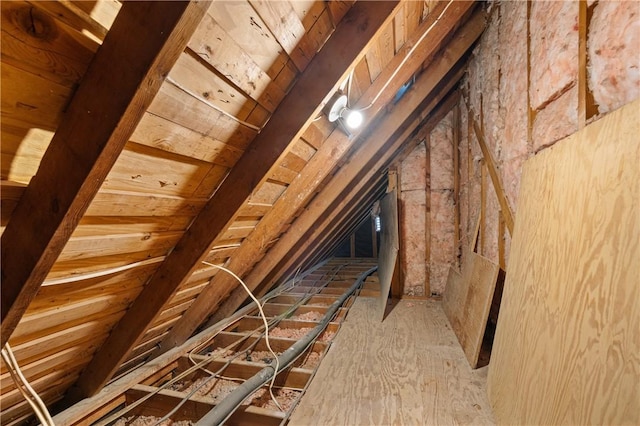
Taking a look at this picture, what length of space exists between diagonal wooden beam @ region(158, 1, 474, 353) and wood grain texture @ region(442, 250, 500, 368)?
1411 millimetres

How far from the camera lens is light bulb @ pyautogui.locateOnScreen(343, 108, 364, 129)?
5.52 feet

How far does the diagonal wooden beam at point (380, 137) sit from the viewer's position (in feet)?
7.36

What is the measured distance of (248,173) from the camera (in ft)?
4.32

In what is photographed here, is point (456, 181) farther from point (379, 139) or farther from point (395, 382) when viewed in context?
point (395, 382)

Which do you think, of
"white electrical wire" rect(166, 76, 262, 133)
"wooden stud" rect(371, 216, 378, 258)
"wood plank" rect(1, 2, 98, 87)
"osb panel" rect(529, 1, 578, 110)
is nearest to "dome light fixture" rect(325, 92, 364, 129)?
"white electrical wire" rect(166, 76, 262, 133)

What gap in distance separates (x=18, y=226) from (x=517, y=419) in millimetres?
2020

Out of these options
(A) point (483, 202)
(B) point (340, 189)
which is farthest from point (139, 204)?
(A) point (483, 202)

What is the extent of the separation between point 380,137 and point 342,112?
0.76 m

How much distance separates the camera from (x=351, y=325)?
9.07 feet

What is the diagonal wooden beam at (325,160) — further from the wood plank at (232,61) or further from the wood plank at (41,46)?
the wood plank at (41,46)

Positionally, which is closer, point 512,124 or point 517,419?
point 517,419

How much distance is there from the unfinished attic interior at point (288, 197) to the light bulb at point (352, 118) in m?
0.02

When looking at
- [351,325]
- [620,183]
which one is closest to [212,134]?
[620,183]

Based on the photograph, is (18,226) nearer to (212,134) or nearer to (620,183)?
(212,134)
